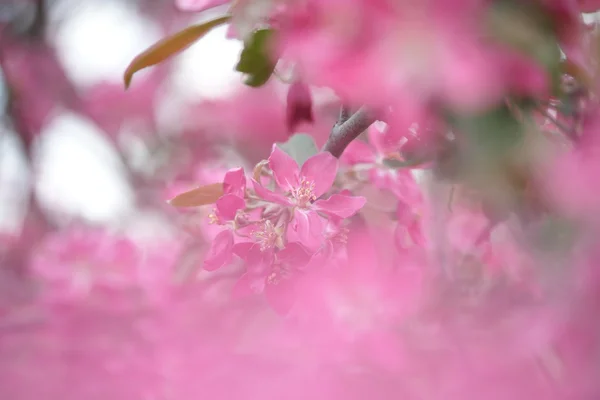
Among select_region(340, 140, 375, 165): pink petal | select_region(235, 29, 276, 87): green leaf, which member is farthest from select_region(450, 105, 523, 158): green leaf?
select_region(340, 140, 375, 165): pink petal

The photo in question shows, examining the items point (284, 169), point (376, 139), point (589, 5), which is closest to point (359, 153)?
point (376, 139)

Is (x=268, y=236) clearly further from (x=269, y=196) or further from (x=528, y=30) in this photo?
(x=528, y=30)

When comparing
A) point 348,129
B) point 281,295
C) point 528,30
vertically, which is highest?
point 528,30

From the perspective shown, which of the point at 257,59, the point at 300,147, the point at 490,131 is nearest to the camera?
the point at 490,131

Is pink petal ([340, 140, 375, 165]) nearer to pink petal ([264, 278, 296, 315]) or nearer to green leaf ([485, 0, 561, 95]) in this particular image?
pink petal ([264, 278, 296, 315])

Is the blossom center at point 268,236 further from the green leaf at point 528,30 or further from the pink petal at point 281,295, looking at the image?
the green leaf at point 528,30

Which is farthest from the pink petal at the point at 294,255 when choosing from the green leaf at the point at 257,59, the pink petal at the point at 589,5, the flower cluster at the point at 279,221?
the pink petal at the point at 589,5

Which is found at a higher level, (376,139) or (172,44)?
(172,44)

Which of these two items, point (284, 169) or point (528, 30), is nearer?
point (528, 30)

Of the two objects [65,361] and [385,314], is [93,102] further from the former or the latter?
[385,314]
